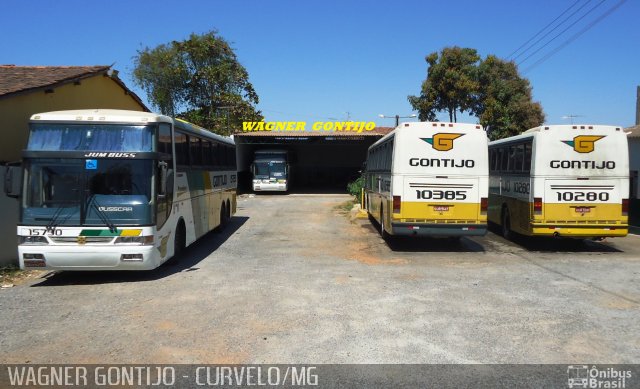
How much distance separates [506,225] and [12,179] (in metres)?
12.0

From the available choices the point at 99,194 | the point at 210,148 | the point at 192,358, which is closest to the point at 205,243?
the point at 210,148

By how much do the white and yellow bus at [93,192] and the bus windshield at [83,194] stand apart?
0.01 meters

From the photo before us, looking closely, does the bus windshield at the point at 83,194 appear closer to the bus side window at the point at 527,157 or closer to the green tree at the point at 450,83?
the bus side window at the point at 527,157

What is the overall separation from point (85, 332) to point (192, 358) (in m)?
1.75

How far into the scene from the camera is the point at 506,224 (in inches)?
549

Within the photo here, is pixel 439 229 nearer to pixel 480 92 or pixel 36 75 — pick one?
pixel 36 75

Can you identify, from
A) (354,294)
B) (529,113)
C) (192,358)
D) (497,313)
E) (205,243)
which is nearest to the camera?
(192,358)

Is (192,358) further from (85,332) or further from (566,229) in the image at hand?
(566,229)

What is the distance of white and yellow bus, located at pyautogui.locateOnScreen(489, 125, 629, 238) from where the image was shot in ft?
37.3

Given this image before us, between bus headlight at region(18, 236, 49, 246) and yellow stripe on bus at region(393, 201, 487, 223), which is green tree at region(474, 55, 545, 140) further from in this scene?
bus headlight at region(18, 236, 49, 246)

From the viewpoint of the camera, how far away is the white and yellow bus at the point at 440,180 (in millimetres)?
11180

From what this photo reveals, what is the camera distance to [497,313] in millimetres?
6625

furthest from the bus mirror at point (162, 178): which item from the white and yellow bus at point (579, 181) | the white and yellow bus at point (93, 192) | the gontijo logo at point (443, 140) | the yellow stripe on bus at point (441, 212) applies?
the white and yellow bus at point (579, 181)

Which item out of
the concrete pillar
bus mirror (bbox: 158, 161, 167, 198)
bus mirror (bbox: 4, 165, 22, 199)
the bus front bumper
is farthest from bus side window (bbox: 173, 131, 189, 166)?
the bus front bumper
